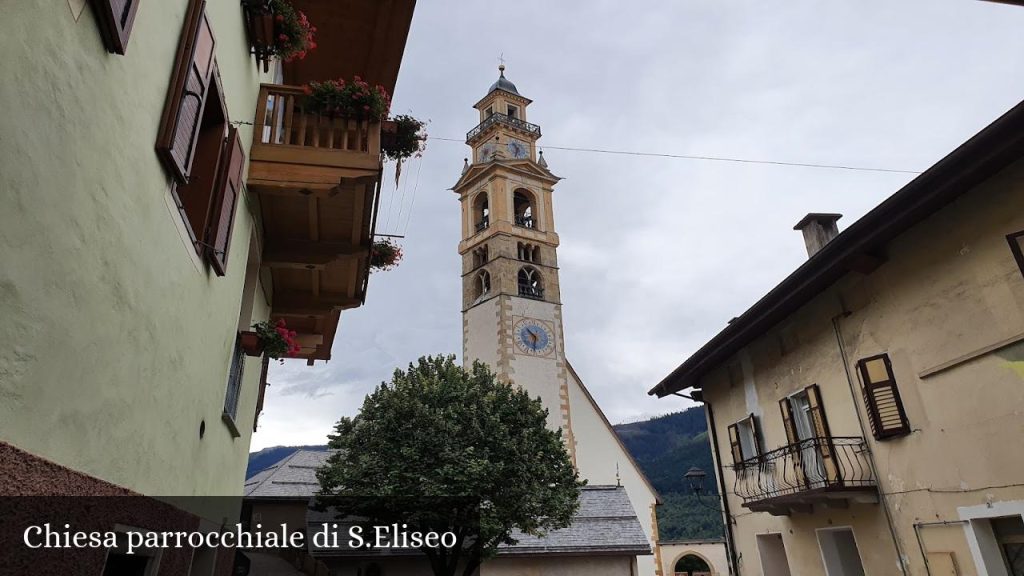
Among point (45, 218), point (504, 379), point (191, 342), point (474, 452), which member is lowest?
point (45, 218)

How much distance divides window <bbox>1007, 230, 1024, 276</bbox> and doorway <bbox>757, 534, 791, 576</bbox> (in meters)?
7.36

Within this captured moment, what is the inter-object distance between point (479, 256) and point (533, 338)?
283 inches

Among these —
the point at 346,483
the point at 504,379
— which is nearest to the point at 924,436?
the point at 346,483

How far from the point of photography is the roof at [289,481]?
84.7ft

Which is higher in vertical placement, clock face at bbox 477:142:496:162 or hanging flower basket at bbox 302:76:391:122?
clock face at bbox 477:142:496:162

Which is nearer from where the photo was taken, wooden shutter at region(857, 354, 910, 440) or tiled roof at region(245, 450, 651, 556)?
wooden shutter at region(857, 354, 910, 440)

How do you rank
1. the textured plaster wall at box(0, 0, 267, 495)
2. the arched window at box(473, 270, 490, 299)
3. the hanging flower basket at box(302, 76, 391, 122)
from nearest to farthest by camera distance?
the textured plaster wall at box(0, 0, 267, 495)
the hanging flower basket at box(302, 76, 391, 122)
the arched window at box(473, 270, 490, 299)

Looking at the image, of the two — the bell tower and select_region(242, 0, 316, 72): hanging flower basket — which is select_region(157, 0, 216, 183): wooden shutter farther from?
the bell tower

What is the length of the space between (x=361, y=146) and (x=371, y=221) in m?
1.18

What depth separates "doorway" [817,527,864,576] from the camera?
1095 cm

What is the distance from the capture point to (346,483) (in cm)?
1864

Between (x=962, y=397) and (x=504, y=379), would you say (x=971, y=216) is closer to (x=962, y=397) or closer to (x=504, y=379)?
(x=962, y=397)

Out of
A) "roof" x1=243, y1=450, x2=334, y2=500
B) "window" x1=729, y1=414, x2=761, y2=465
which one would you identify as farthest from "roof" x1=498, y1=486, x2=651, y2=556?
"window" x1=729, y1=414, x2=761, y2=465

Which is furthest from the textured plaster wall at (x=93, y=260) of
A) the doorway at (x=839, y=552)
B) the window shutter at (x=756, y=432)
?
the window shutter at (x=756, y=432)
